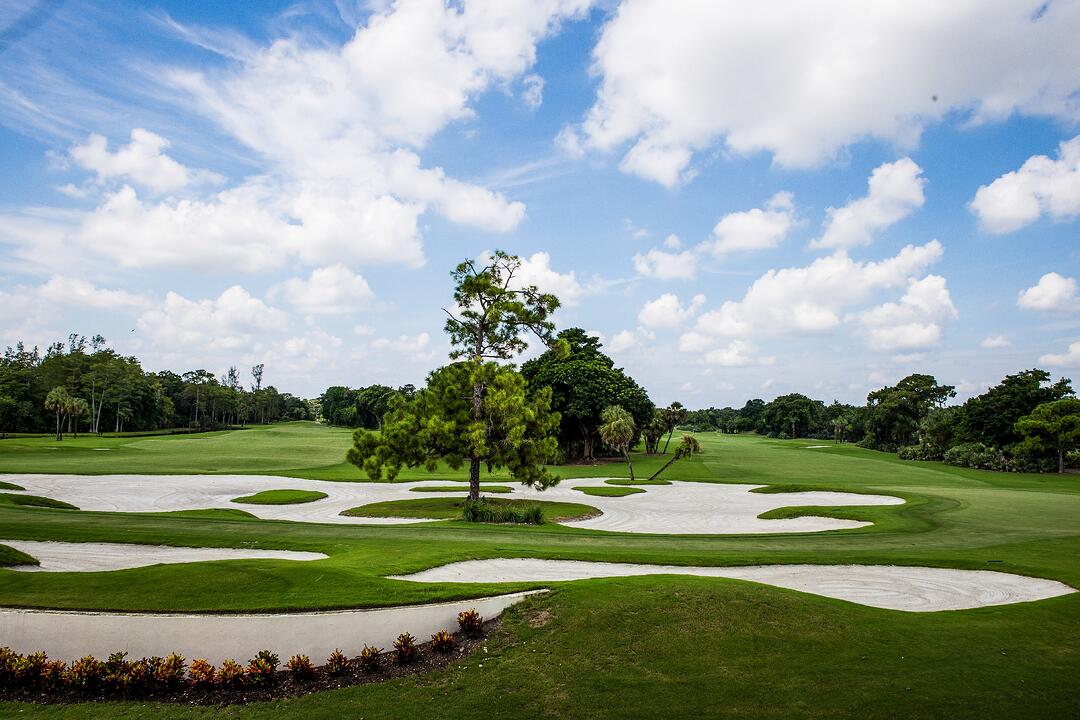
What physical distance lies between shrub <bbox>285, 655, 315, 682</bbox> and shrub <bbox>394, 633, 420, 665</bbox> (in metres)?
1.28

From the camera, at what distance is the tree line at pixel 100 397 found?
100 metres

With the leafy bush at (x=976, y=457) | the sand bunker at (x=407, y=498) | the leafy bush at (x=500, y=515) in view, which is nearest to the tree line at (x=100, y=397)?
the sand bunker at (x=407, y=498)

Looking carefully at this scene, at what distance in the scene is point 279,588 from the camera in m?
12.3

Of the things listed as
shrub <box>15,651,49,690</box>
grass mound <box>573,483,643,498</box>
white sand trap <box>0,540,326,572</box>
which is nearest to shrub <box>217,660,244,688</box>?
shrub <box>15,651,49,690</box>

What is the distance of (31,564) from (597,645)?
14165 millimetres

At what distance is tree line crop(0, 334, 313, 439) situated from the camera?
3942 inches

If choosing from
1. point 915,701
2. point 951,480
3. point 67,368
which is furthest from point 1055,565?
point 67,368

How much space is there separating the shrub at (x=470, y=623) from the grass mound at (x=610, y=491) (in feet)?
99.7

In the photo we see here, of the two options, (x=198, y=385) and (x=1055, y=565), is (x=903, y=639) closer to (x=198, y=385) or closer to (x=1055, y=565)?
(x=1055, y=565)

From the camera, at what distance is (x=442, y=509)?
31688 millimetres

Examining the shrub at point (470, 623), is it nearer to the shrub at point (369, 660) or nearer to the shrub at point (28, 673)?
the shrub at point (369, 660)

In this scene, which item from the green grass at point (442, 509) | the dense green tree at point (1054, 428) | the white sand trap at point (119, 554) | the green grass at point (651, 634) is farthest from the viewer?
the dense green tree at point (1054, 428)

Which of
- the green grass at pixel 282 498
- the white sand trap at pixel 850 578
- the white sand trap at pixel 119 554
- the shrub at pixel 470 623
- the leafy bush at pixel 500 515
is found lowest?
the green grass at pixel 282 498

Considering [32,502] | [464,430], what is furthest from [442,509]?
[32,502]
